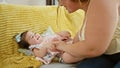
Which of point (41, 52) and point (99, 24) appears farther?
point (41, 52)

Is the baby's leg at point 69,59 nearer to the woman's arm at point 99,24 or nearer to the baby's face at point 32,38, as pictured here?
the woman's arm at point 99,24

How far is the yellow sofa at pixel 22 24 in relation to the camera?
1.53 meters

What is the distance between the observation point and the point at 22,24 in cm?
182

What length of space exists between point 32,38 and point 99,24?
846 mm

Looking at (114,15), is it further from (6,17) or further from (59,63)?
(6,17)

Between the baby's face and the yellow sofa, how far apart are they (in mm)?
74

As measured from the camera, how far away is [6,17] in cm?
172

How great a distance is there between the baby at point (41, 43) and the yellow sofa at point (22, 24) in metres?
0.06

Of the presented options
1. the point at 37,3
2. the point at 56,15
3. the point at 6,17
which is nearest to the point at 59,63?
the point at 6,17

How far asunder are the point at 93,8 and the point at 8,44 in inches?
34.0

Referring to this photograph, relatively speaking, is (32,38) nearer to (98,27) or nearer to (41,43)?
(41,43)

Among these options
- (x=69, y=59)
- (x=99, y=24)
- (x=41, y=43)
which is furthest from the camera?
(x=41, y=43)

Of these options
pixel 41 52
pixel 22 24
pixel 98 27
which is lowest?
pixel 41 52

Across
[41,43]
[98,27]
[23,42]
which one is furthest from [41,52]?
[98,27]
